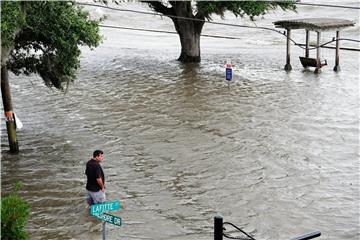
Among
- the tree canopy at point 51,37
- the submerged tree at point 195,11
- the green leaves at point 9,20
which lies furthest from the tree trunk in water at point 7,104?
the submerged tree at point 195,11

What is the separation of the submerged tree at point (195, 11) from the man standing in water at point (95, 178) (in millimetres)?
17199

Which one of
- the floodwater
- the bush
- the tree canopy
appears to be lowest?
the floodwater

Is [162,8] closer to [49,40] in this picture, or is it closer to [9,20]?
[49,40]

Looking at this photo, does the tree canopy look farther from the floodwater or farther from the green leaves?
the floodwater

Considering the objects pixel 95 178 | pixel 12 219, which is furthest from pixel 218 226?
pixel 95 178

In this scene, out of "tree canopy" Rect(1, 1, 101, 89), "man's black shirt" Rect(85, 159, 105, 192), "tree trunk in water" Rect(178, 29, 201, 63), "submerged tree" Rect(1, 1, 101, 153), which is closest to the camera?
"man's black shirt" Rect(85, 159, 105, 192)

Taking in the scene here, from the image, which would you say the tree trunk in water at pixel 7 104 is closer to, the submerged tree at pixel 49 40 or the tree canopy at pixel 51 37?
the submerged tree at pixel 49 40

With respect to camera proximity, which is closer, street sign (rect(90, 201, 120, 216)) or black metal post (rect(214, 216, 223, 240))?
black metal post (rect(214, 216, 223, 240))

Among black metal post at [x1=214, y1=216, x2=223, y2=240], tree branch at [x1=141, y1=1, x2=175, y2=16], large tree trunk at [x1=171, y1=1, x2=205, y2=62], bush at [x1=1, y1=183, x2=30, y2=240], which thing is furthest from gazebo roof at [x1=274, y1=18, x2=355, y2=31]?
bush at [x1=1, y1=183, x2=30, y2=240]

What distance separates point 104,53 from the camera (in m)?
35.1

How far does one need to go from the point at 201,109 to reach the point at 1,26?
9.12 m

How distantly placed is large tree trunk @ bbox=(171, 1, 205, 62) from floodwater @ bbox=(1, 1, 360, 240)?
1.70m

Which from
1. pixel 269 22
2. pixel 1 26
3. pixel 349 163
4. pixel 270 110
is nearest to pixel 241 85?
pixel 270 110

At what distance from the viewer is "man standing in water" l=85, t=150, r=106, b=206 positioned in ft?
36.6
